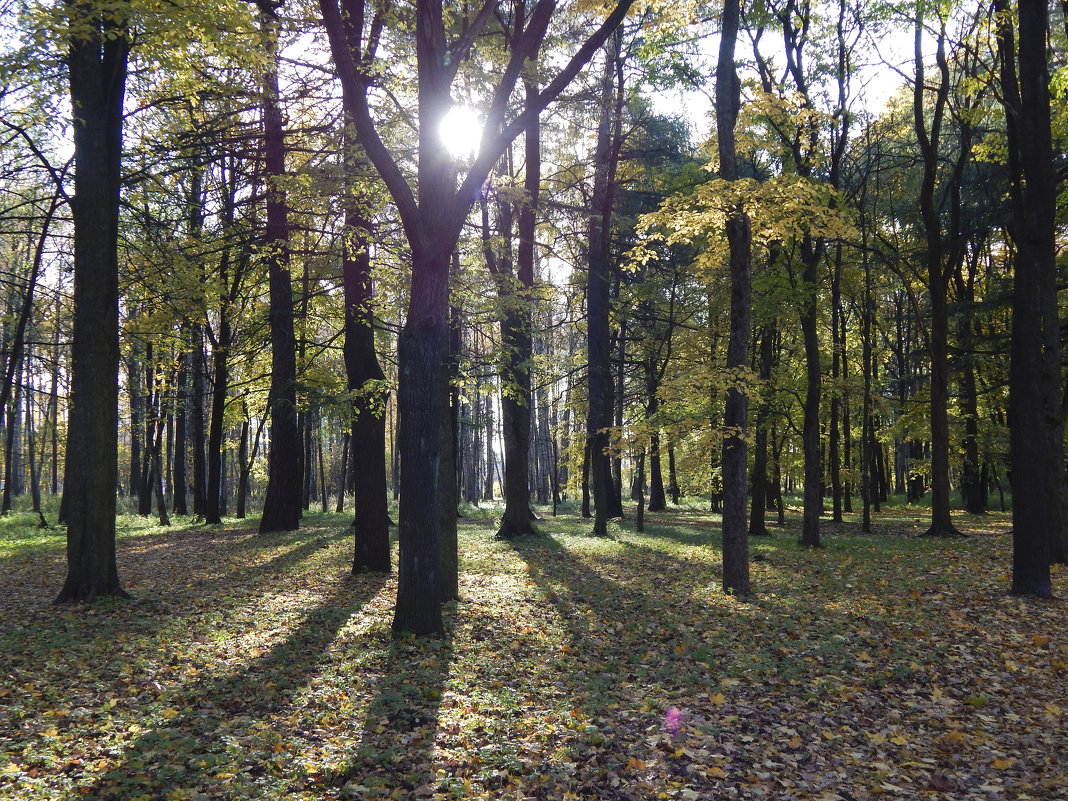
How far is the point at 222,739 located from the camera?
4.64 meters

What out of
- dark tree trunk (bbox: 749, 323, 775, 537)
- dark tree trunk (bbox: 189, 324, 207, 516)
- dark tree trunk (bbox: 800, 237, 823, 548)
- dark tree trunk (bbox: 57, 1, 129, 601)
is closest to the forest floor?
dark tree trunk (bbox: 57, 1, 129, 601)

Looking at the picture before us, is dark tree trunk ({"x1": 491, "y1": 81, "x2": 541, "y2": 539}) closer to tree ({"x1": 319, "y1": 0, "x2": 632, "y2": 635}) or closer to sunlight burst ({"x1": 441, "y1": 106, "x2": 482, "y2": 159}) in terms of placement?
sunlight burst ({"x1": 441, "y1": 106, "x2": 482, "y2": 159})

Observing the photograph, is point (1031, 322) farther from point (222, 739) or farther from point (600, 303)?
point (222, 739)

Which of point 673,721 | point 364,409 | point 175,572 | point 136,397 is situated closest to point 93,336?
point 364,409

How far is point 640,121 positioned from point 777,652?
1609 cm

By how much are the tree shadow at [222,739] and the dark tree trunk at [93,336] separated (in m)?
3.47

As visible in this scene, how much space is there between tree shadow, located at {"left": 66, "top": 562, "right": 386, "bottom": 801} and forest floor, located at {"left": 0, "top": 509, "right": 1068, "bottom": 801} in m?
0.02

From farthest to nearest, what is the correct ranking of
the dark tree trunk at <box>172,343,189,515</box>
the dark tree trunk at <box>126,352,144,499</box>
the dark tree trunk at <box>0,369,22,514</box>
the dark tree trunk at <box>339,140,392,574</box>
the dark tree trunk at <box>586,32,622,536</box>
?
the dark tree trunk at <box>0,369,22,514</box>, the dark tree trunk at <box>172,343,189,515</box>, the dark tree trunk at <box>126,352,144,499</box>, the dark tree trunk at <box>586,32,622,536</box>, the dark tree trunk at <box>339,140,392,574</box>

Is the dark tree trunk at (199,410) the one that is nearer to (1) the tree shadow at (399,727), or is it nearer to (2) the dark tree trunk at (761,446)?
(1) the tree shadow at (399,727)

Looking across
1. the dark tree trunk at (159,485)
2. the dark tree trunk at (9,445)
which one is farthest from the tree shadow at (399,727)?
the dark tree trunk at (159,485)

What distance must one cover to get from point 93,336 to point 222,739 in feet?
20.1

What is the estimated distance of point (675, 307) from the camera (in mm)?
20203

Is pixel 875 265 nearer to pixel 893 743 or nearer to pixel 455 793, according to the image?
pixel 893 743

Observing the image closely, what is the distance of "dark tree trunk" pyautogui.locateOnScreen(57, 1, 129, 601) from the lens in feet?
26.9
